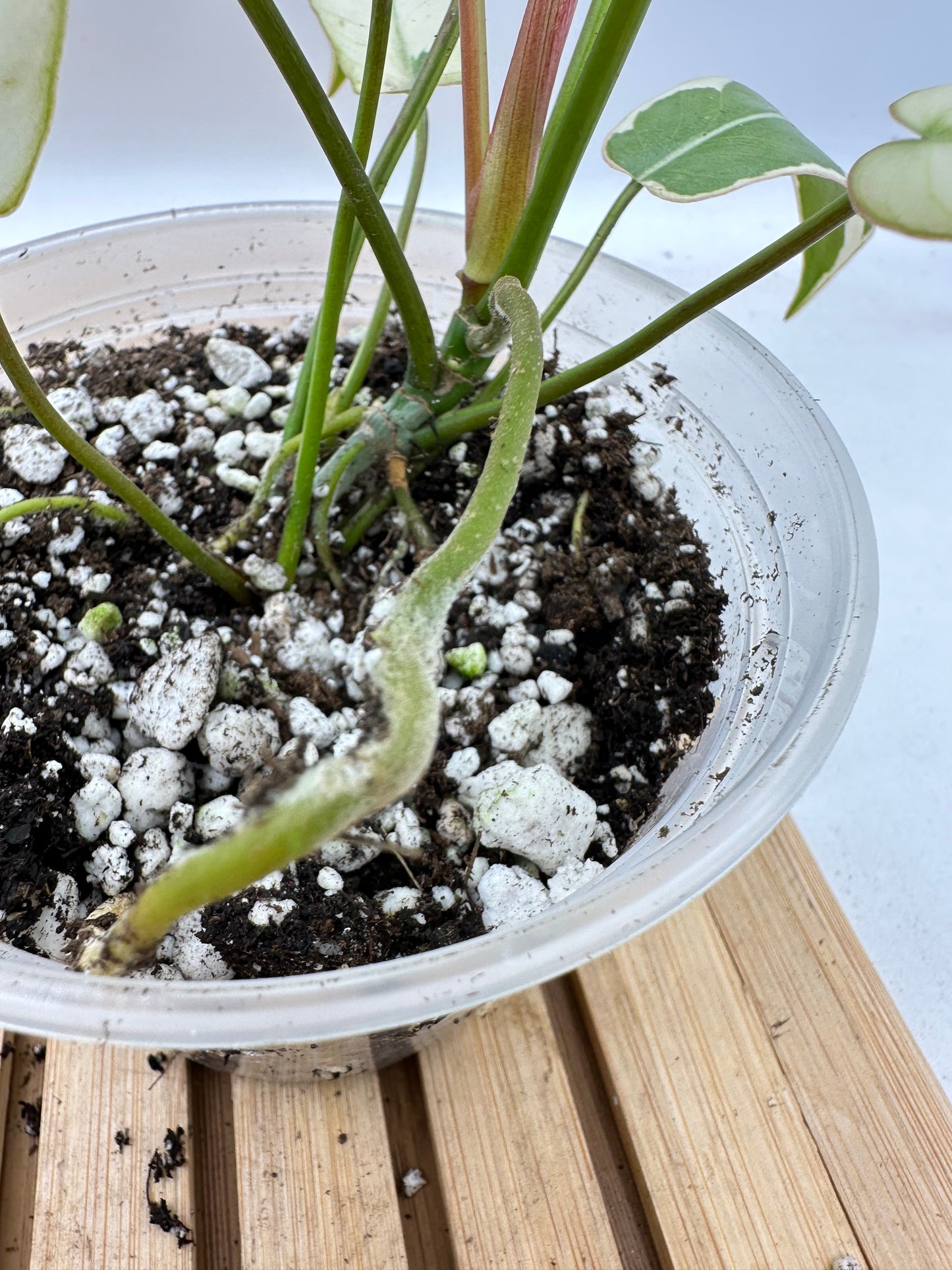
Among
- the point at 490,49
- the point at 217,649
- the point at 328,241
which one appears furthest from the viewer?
the point at 490,49

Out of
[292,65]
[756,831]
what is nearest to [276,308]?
[292,65]

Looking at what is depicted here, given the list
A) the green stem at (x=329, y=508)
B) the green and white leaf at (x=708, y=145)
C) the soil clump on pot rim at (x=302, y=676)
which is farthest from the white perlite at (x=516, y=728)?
the green and white leaf at (x=708, y=145)

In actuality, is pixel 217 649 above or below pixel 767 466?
below

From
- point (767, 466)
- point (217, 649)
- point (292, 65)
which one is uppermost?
point (292, 65)

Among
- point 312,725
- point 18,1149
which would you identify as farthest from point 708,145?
point 18,1149

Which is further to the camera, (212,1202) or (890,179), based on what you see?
(212,1202)

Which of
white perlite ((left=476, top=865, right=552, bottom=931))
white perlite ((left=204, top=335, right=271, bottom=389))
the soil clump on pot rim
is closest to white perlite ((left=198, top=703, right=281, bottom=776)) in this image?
the soil clump on pot rim

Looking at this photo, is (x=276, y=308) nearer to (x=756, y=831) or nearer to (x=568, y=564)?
(x=568, y=564)
